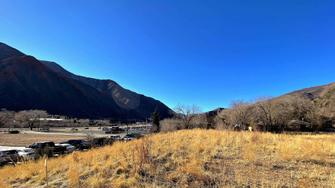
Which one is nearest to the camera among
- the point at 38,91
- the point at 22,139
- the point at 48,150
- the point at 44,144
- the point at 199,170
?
the point at 199,170

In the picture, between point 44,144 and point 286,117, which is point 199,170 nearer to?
point 44,144

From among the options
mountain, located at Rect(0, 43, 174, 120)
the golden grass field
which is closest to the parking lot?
the golden grass field

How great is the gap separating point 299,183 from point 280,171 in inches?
38.0

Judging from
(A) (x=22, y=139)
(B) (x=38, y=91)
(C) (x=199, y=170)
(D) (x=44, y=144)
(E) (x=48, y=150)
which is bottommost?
(A) (x=22, y=139)

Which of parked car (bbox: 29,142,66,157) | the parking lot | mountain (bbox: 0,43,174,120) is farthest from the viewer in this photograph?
mountain (bbox: 0,43,174,120)

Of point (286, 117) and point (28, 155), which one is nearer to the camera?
point (28, 155)

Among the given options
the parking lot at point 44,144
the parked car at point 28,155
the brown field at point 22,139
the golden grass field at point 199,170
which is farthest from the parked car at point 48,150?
the brown field at point 22,139

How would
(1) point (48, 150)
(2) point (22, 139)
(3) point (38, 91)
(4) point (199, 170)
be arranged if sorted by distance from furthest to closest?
1. (3) point (38, 91)
2. (2) point (22, 139)
3. (1) point (48, 150)
4. (4) point (199, 170)

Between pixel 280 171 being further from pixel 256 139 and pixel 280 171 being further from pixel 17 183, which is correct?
pixel 17 183

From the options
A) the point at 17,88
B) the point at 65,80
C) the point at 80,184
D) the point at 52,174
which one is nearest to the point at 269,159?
the point at 80,184

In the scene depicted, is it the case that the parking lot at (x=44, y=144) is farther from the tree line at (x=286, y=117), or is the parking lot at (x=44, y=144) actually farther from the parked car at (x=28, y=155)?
Result: the tree line at (x=286, y=117)

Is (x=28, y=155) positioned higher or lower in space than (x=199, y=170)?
lower

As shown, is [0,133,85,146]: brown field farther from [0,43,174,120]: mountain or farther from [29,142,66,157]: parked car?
[0,43,174,120]: mountain

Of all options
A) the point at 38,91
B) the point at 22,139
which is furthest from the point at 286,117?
the point at 38,91
